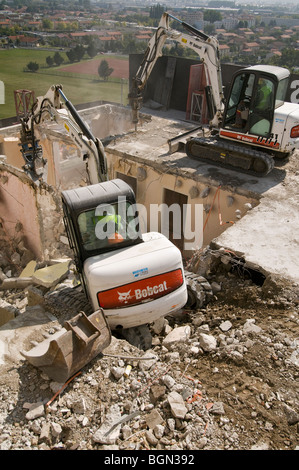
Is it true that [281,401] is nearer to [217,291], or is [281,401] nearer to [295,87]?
[217,291]

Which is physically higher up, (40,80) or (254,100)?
(254,100)

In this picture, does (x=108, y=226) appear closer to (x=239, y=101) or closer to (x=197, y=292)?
(x=197, y=292)

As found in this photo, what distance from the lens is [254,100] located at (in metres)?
9.79

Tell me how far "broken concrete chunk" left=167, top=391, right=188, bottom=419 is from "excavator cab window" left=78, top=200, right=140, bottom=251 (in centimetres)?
232

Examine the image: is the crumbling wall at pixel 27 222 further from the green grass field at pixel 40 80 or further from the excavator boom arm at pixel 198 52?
the green grass field at pixel 40 80

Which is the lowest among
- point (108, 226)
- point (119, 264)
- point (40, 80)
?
point (40, 80)

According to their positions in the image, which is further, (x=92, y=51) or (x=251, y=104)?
(x=92, y=51)

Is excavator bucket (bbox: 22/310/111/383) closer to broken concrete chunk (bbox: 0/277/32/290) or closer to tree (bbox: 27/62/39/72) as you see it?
broken concrete chunk (bbox: 0/277/32/290)

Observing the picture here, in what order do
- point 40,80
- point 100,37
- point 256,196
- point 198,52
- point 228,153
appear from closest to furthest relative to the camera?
point 256,196 < point 228,153 < point 198,52 < point 40,80 < point 100,37

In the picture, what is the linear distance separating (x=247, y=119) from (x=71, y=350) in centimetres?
787

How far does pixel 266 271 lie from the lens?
21.8 feet

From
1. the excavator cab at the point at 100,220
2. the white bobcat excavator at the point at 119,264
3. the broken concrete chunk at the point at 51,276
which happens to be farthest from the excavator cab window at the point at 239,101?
the broken concrete chunk at the point at 51,276

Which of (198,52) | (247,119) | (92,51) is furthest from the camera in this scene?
(92,51)

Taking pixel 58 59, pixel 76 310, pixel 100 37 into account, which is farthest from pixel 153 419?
pixel 100 37
